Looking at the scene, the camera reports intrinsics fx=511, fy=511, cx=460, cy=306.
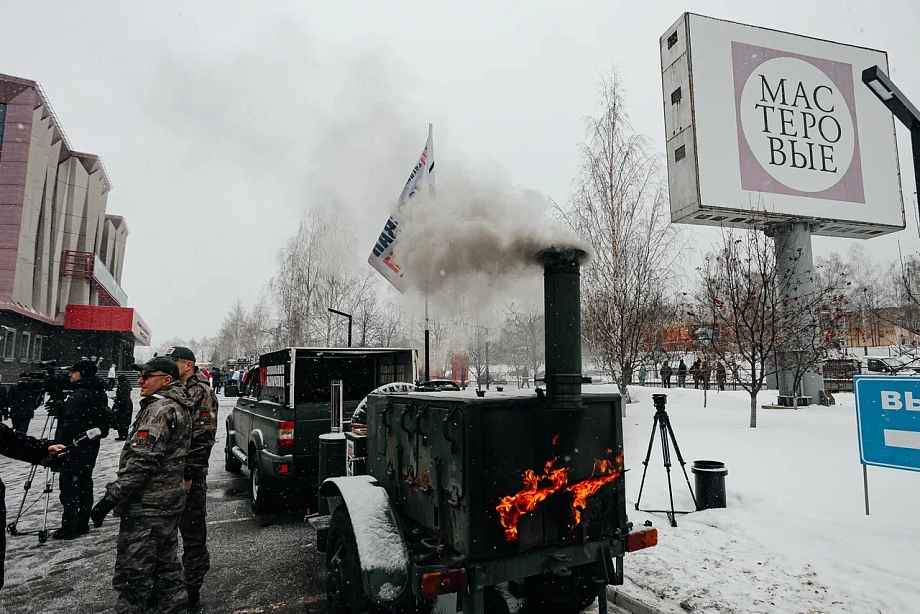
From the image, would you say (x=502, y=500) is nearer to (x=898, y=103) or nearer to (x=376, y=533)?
(x=376, y=533)

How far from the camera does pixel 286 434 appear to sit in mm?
6258

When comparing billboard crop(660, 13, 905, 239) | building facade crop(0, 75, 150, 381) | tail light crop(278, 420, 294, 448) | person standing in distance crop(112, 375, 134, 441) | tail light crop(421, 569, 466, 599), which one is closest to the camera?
tail light crop(421, 569, 466, 599)

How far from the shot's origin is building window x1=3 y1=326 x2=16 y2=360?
1024 inches

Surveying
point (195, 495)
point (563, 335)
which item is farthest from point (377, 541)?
point (195, 495)

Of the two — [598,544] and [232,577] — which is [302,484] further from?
[598,544]

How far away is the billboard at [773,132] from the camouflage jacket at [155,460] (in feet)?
54.0

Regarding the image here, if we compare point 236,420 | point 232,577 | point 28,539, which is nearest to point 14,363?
point 236,420

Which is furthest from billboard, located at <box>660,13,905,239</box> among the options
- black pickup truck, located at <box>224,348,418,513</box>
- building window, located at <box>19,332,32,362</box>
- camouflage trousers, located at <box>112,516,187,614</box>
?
building window, located at <box>19,332,32,362</box>

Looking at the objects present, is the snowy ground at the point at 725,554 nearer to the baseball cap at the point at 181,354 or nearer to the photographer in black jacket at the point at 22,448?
the photographer in black jacket at the point at 22,448

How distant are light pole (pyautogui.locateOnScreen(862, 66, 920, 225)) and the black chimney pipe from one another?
14.4ft

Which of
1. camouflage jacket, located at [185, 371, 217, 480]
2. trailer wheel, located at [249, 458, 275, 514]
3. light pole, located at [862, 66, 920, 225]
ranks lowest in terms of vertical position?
trailer wheel, located at [249, 458, 275, 514]

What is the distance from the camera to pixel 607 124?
15.6 m

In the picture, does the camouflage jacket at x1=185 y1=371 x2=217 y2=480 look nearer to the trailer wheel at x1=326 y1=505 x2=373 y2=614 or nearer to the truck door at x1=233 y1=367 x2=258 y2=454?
the trailer wheel at x1=326 y1=505 x2=373 y2=614

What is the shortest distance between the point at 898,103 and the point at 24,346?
3823 centimetres
